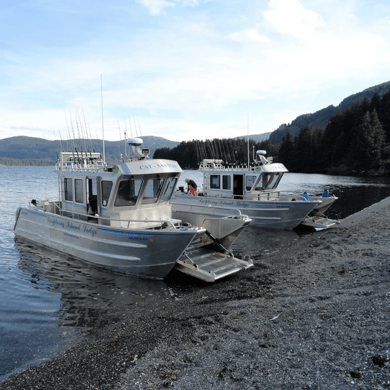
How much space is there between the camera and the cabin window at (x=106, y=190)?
10.0m

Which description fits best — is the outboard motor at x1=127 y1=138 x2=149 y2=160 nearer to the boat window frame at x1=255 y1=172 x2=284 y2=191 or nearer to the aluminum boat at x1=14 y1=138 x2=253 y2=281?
the aluminum boat at x1=14 y1=138 x2=253 y2=281

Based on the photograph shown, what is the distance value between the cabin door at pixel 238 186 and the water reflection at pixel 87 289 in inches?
377

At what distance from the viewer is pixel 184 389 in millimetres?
4461

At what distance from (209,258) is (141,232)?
8.32 feet

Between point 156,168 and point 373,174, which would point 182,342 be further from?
point 373,174

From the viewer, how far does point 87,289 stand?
9.27m

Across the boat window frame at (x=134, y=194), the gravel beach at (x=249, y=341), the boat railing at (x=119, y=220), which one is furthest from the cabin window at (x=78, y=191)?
the gravel beach at (x=249, y=341)

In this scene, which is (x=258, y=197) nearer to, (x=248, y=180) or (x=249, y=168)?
(x=248, y=180)

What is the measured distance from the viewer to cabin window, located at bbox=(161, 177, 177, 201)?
35.5 feet

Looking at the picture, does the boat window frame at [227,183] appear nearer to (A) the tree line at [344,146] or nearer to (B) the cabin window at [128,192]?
(B) the cabin window at [128,192]

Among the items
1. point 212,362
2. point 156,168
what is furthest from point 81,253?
point 212,362

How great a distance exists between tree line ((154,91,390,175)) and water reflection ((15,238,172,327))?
4693 cm

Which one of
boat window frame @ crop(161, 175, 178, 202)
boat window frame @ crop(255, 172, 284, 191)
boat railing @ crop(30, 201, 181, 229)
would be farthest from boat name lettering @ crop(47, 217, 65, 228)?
boat window frame @ crop(255, 172, 284, 191)

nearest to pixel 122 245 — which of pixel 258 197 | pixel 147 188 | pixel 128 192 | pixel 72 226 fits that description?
pixel 128 192
